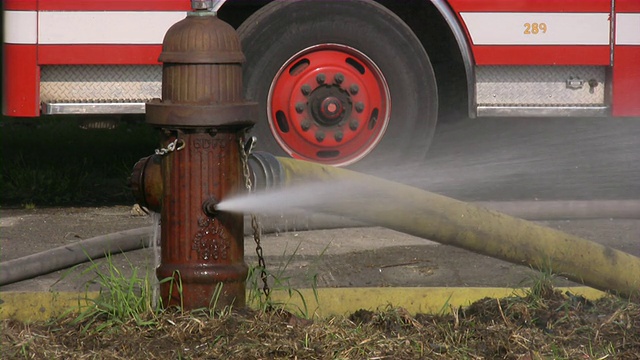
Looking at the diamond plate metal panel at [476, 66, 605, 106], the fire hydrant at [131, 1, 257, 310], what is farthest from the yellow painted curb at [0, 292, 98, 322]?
the diamond plate metal panel at [476, 66, 605, 106]

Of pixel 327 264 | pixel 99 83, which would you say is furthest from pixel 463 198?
pixel 99 83

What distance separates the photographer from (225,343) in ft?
9.66

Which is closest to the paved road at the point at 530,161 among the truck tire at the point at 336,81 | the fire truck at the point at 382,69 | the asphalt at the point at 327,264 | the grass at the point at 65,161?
the truck tire at the point at 336,81

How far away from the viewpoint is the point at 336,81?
19.7 feet

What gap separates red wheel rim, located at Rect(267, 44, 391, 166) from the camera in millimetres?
5992

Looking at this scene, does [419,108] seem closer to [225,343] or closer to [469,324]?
[469,324]

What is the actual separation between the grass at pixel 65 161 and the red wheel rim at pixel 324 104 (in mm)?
1036

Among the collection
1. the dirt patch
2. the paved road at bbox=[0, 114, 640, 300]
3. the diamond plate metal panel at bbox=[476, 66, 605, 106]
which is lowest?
the dirt patch

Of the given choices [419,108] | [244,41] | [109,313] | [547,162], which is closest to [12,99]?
[244,41]

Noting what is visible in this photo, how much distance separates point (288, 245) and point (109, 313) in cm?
189

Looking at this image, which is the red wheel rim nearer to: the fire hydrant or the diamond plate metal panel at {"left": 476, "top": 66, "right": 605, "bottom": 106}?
the diamond plate metal panel at {"left": 476, "top": 66, "right": 605, "bottom": 106}

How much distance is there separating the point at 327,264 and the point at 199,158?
5.33 ft

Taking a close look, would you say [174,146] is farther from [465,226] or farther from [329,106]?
[329,106]

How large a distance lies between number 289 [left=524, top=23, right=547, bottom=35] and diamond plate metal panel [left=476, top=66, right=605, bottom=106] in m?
0.23
